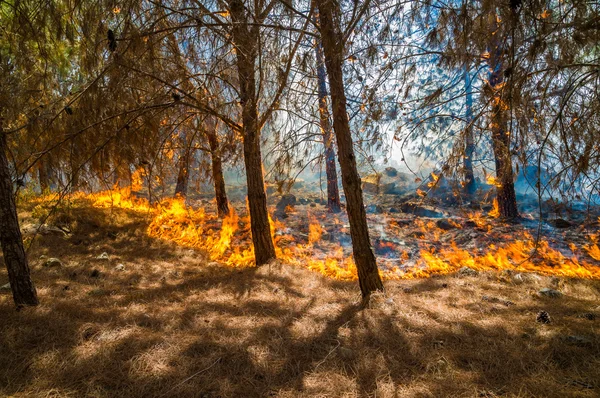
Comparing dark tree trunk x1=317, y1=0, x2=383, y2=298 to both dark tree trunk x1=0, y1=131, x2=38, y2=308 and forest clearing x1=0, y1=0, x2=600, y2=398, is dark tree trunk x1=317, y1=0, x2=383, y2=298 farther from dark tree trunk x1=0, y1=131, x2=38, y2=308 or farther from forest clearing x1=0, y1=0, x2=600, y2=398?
dark tree trunk x1=0, y1=131, x2=38, y2=308

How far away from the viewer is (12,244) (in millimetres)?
2926

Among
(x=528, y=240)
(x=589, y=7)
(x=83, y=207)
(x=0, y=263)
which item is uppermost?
(x=589, y=7)

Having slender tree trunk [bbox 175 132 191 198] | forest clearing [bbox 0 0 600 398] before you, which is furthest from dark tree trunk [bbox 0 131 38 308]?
slender tree trunk [bbox 175 132 191 198]

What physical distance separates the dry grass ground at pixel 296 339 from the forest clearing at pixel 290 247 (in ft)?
0.07

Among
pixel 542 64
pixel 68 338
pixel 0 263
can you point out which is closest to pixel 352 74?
pixel 542 64

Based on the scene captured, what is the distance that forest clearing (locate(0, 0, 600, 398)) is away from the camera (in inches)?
86.4

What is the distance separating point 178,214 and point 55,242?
102 inches

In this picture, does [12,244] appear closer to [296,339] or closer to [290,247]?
[296,339]

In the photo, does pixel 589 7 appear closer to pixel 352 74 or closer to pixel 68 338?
pixel 352 74

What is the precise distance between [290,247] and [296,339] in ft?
12.5

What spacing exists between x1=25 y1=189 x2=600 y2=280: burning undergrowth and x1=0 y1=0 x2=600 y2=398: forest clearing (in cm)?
9

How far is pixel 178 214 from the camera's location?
771cm

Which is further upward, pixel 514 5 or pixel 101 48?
pixel 101 48

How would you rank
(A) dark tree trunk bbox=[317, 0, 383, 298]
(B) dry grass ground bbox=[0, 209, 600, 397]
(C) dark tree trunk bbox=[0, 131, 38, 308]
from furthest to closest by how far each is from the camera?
(A) dark tree trunk bbox=[317, 0, 383, 298]
(C) dark tree trunk bbox=[0, 131, 38, 308]
(B) dry grass ground bbox=[0, 209, 600, 397]
